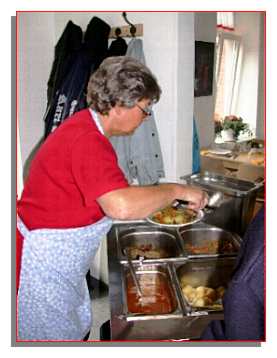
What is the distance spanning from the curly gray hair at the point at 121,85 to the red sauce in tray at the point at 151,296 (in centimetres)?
60

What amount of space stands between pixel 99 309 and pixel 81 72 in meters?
1.31

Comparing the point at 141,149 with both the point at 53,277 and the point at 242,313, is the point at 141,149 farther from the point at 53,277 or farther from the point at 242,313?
the point at 242,313

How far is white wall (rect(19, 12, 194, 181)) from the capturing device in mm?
1761

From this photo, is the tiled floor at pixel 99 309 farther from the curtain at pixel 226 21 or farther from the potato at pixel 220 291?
the curtain at pixel 226 21

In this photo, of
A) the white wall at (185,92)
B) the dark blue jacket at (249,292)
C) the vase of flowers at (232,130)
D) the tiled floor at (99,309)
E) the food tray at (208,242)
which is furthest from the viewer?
the vase of flowers at (232,130)

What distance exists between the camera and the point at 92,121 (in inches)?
38.8

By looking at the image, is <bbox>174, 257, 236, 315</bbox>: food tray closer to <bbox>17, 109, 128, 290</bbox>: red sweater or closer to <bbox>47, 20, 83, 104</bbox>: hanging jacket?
<bbox>17, 109, 128, 290</bbox>: red sweater

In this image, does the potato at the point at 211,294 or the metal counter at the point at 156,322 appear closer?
the metal counter at the point at 156,322

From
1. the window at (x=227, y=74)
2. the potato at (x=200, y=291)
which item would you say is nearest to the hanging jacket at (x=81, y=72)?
the potato at (x=200, y=291)

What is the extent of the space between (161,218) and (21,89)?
44.7 inches

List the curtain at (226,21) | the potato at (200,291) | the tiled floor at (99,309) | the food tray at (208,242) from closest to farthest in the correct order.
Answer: the potato at (200,291)
the food tray at (208,242)
the tiled floor at (99,309)
the curtain at (226,21)

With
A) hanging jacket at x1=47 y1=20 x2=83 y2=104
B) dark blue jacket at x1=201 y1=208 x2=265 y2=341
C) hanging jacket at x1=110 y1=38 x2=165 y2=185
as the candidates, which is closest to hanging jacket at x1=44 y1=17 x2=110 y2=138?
hanging jacket at x1=47 y1=20 x2=83 y2=104

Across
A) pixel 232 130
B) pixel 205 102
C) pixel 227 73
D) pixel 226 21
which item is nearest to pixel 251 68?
pixel 227 73

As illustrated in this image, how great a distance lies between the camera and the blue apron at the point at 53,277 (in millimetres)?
1043
